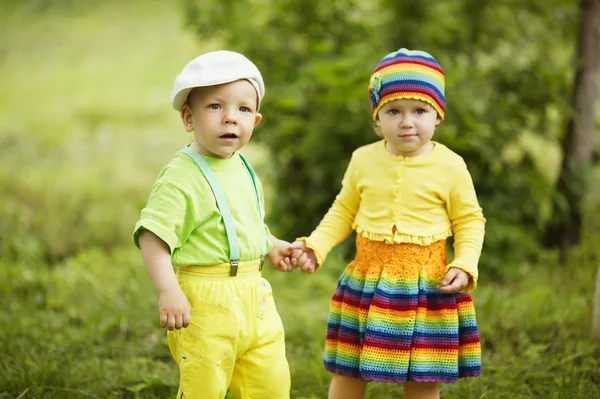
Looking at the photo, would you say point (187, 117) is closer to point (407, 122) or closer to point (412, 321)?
point (407, 122)

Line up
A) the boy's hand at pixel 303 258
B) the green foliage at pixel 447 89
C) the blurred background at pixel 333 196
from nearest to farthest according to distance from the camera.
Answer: the boy's hand at pixel 303 258 < the blurred background at pixel 333 196 < the green foliage at pixel 447 89

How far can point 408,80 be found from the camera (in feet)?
8.61

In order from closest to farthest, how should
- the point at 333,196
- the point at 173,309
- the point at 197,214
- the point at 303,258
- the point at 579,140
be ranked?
the point at 173,309 < the point at 197,214 < the point at 303,258 < the point at 579,140 < the point at 333,196

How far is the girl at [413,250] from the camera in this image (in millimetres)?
2631

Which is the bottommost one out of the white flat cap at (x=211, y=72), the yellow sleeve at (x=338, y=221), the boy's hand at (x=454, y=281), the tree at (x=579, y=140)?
the boy's hand at (x=454, y=281)

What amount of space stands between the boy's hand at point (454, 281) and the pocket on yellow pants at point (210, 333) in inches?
30.6

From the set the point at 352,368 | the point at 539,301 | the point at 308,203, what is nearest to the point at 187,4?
the point at 308,203

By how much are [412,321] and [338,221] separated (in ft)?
1.77

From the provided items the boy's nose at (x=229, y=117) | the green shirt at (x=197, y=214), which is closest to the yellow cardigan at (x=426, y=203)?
the green shirt at (x=197, y=214)


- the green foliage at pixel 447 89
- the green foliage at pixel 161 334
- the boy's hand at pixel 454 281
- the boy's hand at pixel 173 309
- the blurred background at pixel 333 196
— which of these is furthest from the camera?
the green foliage at pixel 447 89

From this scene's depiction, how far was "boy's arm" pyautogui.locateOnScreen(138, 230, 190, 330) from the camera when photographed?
2316 millimetres

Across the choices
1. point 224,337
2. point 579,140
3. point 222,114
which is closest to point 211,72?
point 222,114

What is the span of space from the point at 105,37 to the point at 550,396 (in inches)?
331

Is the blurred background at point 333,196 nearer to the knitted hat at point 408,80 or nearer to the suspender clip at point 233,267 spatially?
the suspender clip at point 233,267
